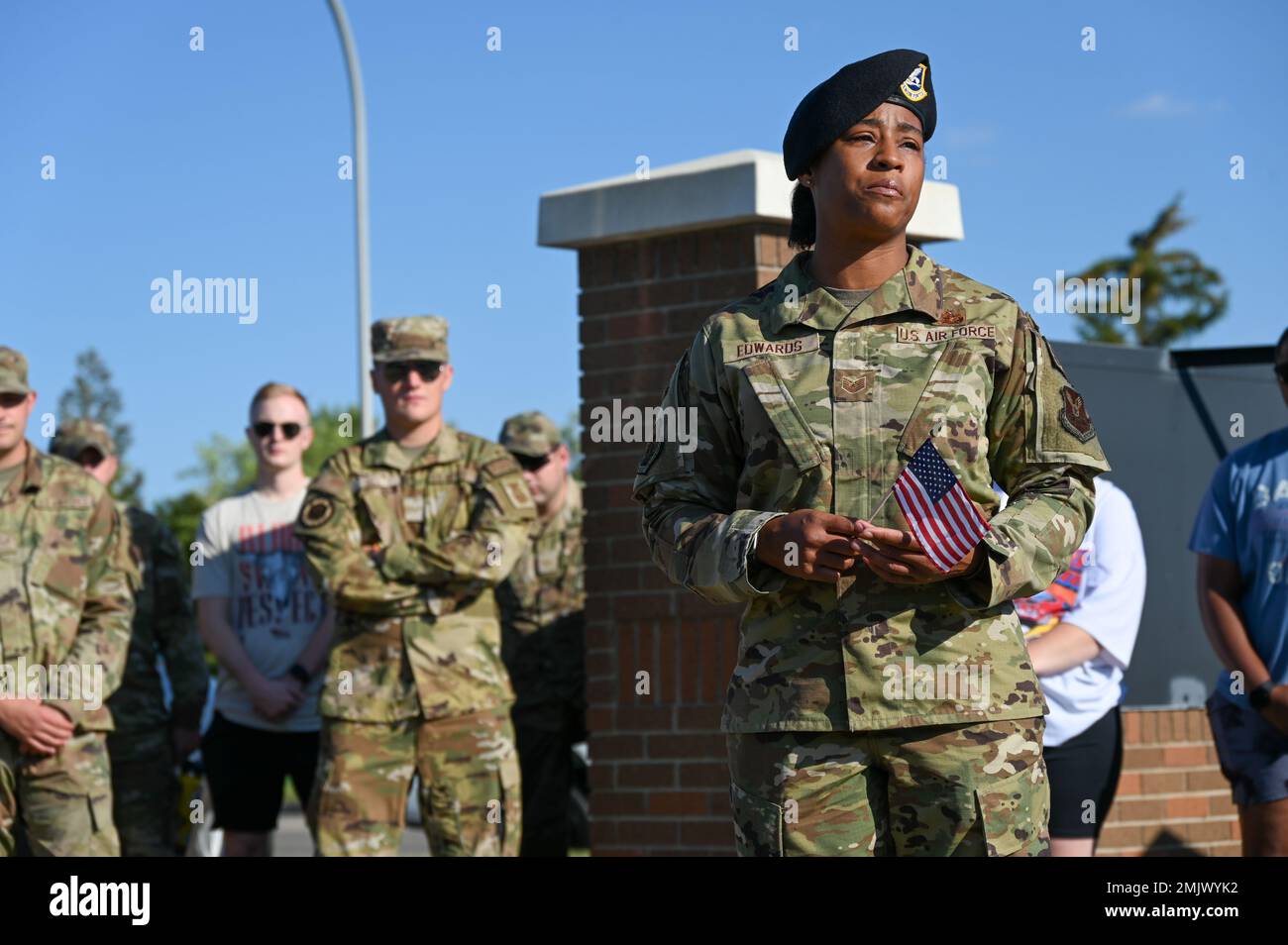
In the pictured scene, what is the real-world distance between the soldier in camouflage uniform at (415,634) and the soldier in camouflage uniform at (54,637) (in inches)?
33.6

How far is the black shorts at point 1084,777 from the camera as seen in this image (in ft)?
19.7

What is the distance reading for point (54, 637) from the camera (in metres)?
6.69

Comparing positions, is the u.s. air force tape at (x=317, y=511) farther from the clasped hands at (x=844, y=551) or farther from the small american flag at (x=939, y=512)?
Answer: the small american flag at (x=939, y=512)

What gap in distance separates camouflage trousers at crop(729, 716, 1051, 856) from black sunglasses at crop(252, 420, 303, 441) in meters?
4.70

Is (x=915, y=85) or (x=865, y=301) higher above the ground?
(x=915, y=85)

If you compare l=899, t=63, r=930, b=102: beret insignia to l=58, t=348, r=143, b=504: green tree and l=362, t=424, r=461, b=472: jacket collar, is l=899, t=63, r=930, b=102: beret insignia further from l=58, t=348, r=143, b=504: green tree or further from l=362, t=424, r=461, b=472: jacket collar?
l=58, t=348, r=143, b=504: green tree

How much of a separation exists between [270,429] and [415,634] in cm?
169

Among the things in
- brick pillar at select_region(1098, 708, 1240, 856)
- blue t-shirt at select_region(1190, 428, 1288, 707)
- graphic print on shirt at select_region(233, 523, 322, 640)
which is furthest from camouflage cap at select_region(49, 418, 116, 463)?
blue t-shirt at select_region(1190, 428, 1288, 707)

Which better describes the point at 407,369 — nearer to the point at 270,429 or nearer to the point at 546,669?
the point at 270,429

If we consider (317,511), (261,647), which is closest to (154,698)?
(261,647)

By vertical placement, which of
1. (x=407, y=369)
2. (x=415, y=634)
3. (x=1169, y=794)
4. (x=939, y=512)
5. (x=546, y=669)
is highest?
(x=407, y=369)

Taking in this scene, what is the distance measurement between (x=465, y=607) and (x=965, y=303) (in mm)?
3355
